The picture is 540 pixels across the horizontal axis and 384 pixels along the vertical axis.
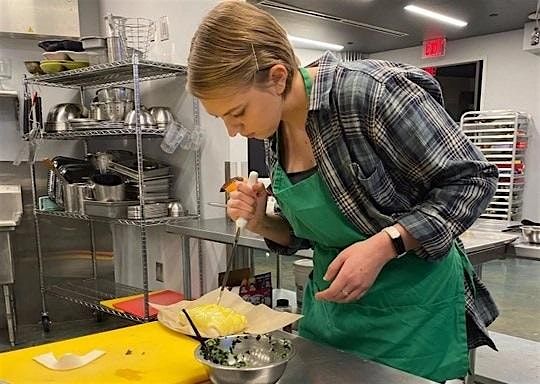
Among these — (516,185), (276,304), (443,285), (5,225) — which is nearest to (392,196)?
(443,285)

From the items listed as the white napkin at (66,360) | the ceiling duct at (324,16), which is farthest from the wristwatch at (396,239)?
the ceiling duct at (324,16)

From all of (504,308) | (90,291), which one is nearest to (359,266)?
(90,291)

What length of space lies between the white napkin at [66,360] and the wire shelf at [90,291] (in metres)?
1.84

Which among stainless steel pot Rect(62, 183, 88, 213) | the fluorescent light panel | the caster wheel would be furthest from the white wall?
the caster wheel

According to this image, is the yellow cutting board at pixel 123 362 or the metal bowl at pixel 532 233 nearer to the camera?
the yellow cutting board at pixel 123 362

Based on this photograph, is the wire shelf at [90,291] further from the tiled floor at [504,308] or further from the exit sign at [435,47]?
the exit sign at [435,47]

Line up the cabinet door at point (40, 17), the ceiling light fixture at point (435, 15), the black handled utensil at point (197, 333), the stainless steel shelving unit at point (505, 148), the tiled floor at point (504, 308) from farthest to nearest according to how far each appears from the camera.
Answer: the stainless steel shelving unit at point (505, 148) < the ceiling light fixture at point (435, 15) < the tiled floor at point (504, 308) < the cabinet door at point (40, 17) < the black handled utensil at point (197, 333)

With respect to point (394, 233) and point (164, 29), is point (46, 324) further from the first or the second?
point (394, 233)

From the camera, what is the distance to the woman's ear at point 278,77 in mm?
837

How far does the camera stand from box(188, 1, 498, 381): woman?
80 cm

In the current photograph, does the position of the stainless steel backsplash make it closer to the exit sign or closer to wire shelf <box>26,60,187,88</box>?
wire shelf <box>26,60,187,88</box>

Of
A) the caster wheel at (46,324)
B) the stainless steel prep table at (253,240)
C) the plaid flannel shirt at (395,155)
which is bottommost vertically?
the caster wheel at (46,324)

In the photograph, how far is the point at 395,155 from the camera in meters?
0.83

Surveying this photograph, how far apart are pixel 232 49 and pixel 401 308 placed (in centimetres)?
53
